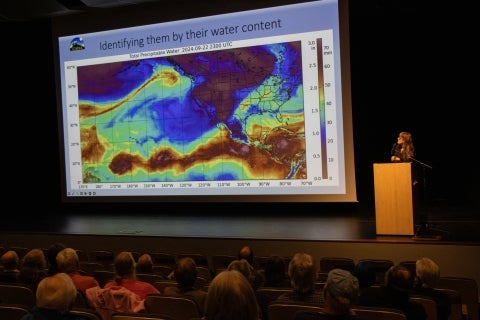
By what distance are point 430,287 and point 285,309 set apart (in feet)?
4.21

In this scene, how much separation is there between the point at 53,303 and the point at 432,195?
23.8ft

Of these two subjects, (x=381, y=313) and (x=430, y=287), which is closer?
(x=381, y=313)

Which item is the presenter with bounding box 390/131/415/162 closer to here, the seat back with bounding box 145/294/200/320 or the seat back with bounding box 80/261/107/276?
the seat back with bounding box 80/261/107/276

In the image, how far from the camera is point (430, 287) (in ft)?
10.6

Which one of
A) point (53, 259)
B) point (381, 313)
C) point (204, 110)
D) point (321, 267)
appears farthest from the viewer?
point (204, 110)

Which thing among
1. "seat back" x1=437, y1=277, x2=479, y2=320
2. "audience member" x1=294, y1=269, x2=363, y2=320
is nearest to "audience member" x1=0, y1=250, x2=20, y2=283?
"audience member" x1=294, y1=269, x2=363, y2=320

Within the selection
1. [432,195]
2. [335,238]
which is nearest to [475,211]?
[432,195]

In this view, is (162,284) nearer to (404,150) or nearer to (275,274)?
(275,274)

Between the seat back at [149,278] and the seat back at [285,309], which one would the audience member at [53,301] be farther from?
the seat back at [149,278]

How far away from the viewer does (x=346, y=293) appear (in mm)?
2059

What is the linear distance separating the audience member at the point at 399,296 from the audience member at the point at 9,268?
2602mm

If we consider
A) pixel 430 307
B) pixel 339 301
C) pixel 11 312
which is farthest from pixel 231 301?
pixel 430 307

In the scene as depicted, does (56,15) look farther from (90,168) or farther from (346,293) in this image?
(346,293)

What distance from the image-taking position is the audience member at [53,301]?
85.4 inches
